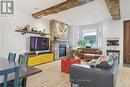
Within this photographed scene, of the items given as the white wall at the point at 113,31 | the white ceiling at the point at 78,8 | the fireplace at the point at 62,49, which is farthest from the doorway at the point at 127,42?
the fireplace at the point at 62,49

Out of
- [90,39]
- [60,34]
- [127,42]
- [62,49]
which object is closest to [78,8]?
[60,34]

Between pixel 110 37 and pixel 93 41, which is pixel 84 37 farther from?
pixel 110 37

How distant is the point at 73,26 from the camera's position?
386 inches

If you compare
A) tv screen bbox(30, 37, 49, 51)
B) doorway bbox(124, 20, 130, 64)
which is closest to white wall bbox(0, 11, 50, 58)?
tv screen bbox(30, 37, 49, 51)

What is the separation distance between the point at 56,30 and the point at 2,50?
3.72 m

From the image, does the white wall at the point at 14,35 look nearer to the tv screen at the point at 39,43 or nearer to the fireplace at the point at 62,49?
the tv screen at the point at 39,43

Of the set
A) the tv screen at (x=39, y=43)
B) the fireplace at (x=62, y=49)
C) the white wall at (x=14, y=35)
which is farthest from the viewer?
the fireplace at (x=62, y=49)

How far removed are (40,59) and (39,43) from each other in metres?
0.89

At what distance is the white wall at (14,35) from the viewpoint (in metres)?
5.14

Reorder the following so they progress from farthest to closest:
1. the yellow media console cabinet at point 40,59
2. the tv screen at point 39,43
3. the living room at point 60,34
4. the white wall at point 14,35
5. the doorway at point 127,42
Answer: the doorway at point 127,42 < the tv screen at point 39,43 < the yellow media console cabinet at point 40,59 < the white wall at point 14,35 < the living room at point 60,34

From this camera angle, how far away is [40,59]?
636 cm

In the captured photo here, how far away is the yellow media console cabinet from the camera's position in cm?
581

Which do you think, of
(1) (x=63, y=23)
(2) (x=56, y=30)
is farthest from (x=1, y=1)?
(1) (x=63, y=23)

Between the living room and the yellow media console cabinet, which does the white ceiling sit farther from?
the yellow media console cabinet
